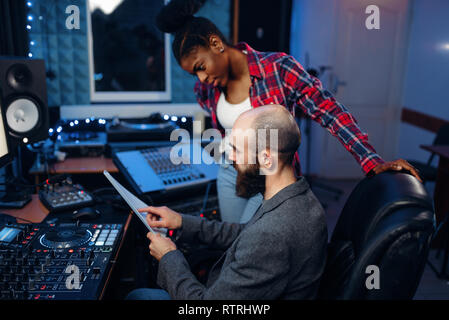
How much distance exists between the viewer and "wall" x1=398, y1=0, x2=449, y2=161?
13.2 feet

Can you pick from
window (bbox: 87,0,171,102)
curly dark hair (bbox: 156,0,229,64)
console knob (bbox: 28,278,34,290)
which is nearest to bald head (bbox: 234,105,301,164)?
curly dark hair (bbox: 156,0,229,64)

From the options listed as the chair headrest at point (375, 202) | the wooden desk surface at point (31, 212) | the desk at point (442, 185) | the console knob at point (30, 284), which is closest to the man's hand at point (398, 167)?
the chair headrest at point (375, 202)

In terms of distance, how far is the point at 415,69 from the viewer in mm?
4562

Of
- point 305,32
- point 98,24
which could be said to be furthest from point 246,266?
point 305,32

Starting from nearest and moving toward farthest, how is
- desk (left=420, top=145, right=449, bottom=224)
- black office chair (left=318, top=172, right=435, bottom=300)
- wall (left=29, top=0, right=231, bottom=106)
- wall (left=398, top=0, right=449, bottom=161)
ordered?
black office chair (left=318, top=172, right=435, bottom=300) < desk (left=420, top=145, right=449, bottom=224) < wall (left=29, top=0, right=231, bottom=106) < wall (left=398, top=0, right=449, bottom=161)

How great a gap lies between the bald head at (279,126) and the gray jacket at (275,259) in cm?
9

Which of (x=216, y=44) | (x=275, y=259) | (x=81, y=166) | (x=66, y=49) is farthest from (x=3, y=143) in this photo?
(x=66, y=49)

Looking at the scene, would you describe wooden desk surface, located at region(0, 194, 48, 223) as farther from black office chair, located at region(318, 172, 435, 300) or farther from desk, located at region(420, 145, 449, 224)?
desk, located at region(420, 145, 449, 224)

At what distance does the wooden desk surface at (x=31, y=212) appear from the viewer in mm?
1581

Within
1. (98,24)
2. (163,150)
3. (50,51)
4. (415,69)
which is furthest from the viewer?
(415,69)

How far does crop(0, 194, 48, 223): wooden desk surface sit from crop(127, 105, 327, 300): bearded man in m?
0.57

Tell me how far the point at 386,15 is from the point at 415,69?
0.71 metres

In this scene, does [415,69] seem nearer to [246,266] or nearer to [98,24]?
[98,24]

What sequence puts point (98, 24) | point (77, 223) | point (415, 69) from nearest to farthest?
point (77, 223) < point (98, 24) < point (415, 69)
